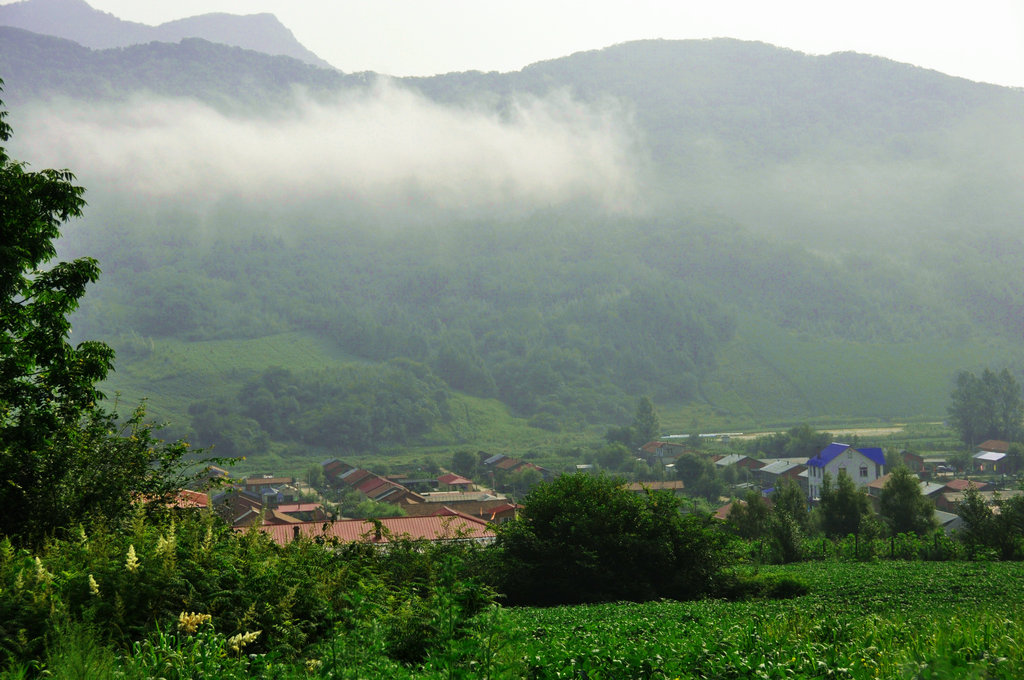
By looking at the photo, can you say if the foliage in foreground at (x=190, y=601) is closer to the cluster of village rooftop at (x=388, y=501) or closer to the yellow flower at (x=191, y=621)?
the yellow flower at (x=191, y=621)

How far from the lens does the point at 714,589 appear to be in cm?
2320

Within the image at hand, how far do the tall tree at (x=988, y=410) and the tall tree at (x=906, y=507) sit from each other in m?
122

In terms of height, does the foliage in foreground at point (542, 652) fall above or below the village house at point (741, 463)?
above

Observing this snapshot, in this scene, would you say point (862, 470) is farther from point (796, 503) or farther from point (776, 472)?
point (796, 503)

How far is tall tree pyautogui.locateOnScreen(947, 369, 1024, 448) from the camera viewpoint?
15688 cm

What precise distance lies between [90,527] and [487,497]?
79520 mm

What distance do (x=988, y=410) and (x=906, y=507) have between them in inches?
5045

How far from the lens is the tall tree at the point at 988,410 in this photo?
15688 cm

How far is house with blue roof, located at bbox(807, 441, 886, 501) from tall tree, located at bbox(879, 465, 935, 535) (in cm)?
5430

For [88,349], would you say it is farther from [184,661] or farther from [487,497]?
[487,497]

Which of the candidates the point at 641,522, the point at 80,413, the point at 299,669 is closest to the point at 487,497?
the point at 641,522

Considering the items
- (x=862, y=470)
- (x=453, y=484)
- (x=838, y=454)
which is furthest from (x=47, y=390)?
(x=862, y=470)

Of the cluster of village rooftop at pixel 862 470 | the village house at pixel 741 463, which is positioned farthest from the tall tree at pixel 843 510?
the village house at pixel 741 463

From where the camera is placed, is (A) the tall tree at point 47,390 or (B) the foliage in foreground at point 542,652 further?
(A) the tall tree at point 47,390
